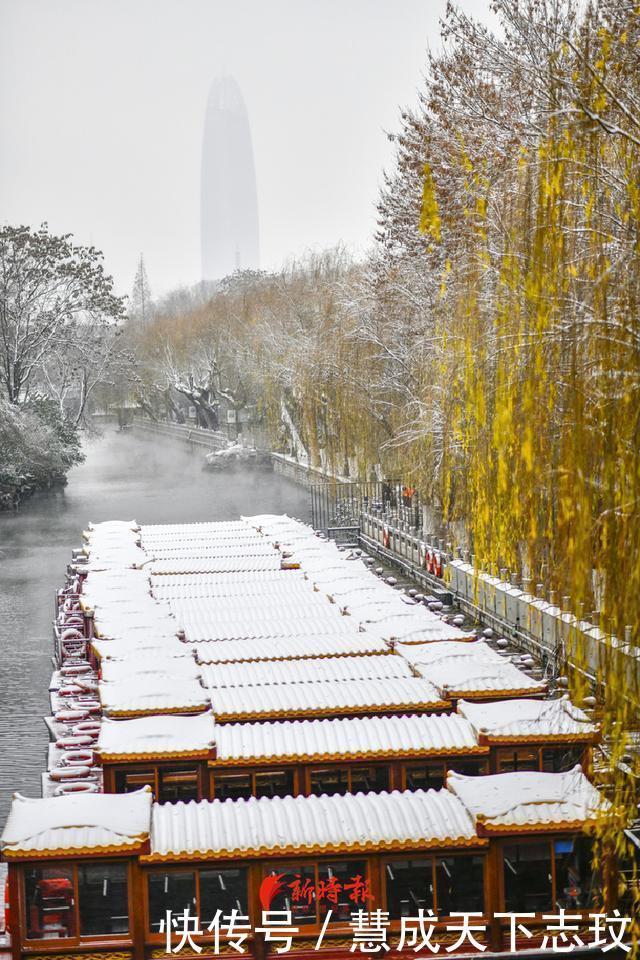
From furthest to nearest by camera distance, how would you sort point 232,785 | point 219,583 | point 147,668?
1. point 219,583
2. point 147,668
3. point 232,785

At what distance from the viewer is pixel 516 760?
11906mm

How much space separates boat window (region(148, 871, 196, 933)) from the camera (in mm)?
9469

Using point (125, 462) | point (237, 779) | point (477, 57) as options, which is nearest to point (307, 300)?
point (125, 462)

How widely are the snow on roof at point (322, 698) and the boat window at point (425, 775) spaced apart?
1.44 metres

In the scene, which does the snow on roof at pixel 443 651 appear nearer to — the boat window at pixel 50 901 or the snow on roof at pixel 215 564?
the boat window at pixel 50 901

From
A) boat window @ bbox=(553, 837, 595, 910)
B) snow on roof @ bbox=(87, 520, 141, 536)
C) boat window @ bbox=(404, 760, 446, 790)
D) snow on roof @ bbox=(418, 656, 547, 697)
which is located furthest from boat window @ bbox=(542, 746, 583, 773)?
snow on roof @ bbox=(87, 520, 141, 536)

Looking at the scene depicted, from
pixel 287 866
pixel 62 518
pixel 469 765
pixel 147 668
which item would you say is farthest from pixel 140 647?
pixel 62 518

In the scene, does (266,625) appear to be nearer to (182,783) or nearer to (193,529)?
(182,783)

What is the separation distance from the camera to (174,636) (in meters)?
17.2

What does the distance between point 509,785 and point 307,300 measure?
141 feet

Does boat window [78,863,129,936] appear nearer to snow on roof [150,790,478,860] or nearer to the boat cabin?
the boat cabin

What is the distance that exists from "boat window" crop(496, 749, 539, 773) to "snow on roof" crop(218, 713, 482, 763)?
0.25 metres

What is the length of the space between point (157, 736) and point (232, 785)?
860 millimetres

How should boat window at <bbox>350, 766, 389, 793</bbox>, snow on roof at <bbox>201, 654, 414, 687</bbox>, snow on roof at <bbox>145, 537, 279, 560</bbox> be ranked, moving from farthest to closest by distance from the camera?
snow on roof at <bbox>145, 537, 279, 560</bbox>, snow on roof at <bbox>201, 654, 414, 687</bbox>, boat window at <bbox>350, 766, 389, 793</bbox>
